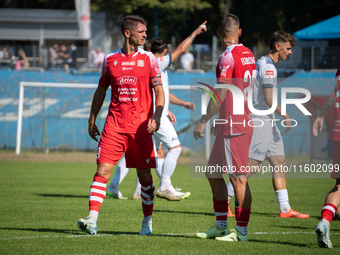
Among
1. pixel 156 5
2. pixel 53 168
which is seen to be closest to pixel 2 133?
pixel 53 168

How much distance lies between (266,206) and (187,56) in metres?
12.7

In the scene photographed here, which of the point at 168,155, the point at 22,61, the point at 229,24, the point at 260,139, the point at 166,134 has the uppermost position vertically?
the point at 229,24

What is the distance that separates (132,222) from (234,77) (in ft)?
8.19

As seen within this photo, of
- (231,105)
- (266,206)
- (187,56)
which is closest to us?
(231,105)

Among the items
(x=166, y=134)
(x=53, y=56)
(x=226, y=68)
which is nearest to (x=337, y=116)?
(x=226, y=68)

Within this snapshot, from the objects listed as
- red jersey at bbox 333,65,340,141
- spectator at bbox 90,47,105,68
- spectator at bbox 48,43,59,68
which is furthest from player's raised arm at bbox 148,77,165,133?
spectator at bbox 48,43,59,68

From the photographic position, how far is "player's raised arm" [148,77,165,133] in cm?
550

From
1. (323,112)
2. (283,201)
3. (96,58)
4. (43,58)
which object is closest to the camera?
(323,112)

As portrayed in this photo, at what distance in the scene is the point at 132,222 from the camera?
662 cm

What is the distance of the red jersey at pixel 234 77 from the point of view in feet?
17.5

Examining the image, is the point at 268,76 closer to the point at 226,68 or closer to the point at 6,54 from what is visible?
the point at 226,68

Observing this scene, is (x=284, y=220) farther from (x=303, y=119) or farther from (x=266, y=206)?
(x=303, y=119)

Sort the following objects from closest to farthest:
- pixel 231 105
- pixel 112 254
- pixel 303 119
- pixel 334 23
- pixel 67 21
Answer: pixel 112 254 → pixel 231 105 → pixel 303 119 → pixel 334 23 → pixel 67 21

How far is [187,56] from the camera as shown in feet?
66.5
